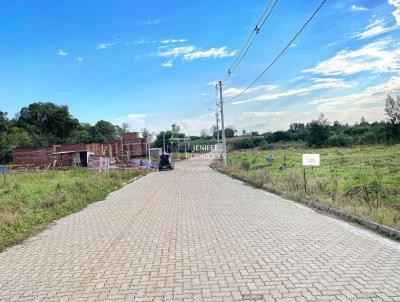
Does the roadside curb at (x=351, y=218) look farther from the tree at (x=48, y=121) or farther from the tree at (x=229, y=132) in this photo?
the tree at (x=229, y=132)

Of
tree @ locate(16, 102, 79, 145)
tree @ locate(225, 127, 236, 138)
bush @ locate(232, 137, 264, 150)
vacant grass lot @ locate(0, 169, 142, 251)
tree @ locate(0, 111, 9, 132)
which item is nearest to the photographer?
vacant grass lot @ locate(0, 169, 142, 251)

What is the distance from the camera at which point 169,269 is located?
6430 millimetres

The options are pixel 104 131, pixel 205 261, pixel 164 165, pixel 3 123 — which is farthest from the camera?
pixel 104 131

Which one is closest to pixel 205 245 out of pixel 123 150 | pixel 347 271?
pixel 347 271

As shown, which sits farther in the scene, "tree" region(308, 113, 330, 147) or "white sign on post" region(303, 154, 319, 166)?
"tree" region(308, 113, 330, 147)

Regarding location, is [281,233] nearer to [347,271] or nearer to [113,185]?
[347,271]

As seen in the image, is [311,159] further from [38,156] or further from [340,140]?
[340,140]

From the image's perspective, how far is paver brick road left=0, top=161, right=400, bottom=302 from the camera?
5312 mm

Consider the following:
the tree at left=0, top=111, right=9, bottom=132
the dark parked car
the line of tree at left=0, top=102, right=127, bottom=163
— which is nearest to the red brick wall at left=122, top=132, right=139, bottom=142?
the line of tree at left=0, top=102, right=127, bottom=163

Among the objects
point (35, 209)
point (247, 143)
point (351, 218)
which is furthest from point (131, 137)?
point (351, 218)

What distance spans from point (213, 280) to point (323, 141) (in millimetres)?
97554

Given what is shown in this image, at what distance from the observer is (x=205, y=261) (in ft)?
22.3

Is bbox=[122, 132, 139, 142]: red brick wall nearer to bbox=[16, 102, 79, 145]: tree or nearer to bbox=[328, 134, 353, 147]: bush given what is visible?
bbox=[16, 102, 79, 145]: tree

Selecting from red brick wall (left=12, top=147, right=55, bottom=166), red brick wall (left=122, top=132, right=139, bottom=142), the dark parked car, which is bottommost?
the dark parked car
